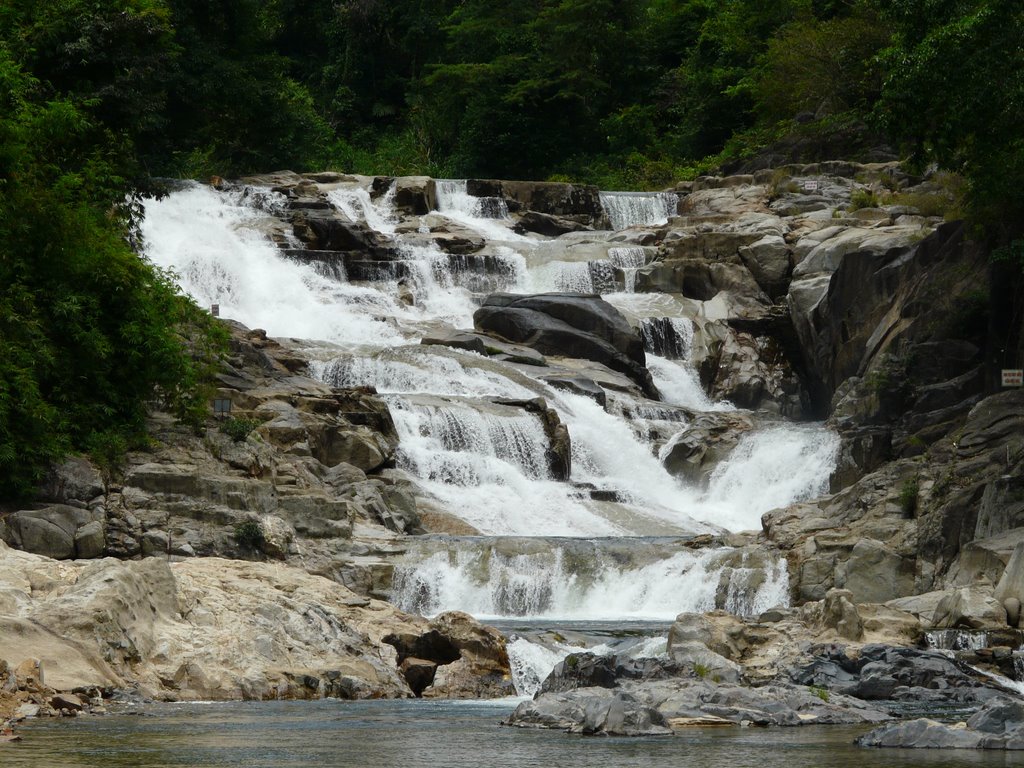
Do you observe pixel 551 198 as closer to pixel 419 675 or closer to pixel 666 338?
pixel 666 338

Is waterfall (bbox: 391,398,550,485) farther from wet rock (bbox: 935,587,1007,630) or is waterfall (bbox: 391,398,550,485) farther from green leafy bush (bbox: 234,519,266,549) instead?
wet rock (bbox: 935,587,1007,630)

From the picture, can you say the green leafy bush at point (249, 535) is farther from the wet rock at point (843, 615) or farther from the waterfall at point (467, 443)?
the wet rock at point (843, 615)

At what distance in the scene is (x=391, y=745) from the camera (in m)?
12.8

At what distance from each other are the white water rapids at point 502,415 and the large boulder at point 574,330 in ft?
3.87

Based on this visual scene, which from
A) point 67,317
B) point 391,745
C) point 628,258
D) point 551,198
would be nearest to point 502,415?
point 67,317

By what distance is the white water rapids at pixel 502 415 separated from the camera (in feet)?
85.6

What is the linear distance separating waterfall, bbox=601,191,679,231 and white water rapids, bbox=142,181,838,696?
76mm

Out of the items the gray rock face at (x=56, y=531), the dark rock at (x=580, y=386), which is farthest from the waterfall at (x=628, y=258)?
the gray rock face at (x=56, y=531)

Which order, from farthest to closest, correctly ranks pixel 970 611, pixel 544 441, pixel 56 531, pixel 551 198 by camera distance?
pixel 551 198 < pixel 544 441 < pixel 56 531 < pixel 970 611

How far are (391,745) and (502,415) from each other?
71.4ft

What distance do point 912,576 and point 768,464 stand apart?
10.7 meters

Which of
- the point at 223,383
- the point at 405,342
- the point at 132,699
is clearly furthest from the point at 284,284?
the point at 132,699

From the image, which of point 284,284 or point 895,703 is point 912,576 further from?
point 284,284

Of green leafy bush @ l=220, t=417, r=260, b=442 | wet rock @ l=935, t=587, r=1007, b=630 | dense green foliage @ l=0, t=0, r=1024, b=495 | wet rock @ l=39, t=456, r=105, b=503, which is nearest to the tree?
dense green foliage @ l=0, t=0, r=1024, b=495
